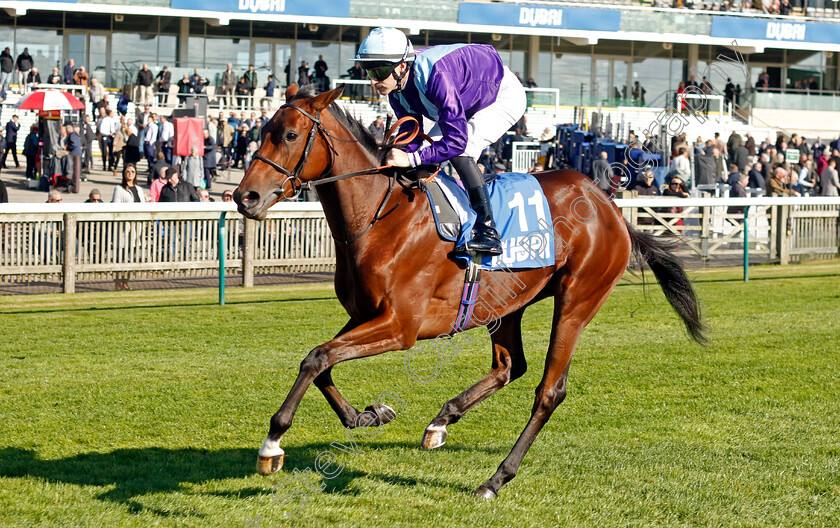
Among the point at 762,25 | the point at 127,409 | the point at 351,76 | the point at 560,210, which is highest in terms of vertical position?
the point at 762,25

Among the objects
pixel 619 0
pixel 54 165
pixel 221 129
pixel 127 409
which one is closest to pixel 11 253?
pixel 127 409

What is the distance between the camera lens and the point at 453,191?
4.46 metres

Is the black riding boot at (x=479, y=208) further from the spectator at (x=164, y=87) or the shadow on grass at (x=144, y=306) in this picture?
the spectator at (x=164, y=87)

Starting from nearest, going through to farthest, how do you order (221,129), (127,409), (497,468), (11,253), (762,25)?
1. (497,468)
2. (127,409)
3. (11,253)
4. (221,129)
5. (762,25)

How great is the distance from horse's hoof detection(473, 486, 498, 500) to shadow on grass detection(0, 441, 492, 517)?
116 millimetres

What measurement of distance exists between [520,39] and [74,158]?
62.4ft

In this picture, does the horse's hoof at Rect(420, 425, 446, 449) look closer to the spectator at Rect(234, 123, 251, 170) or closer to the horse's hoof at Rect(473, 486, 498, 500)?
the horse's hoof at Rect(473, 486, 498, 500)

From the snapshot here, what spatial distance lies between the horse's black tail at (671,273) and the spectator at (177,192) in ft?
24.9

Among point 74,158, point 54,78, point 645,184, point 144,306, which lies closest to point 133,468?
point 144,306

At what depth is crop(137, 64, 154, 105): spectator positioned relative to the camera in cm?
2334

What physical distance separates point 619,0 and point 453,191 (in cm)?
3019

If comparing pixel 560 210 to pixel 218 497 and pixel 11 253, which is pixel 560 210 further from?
pixel 11 253

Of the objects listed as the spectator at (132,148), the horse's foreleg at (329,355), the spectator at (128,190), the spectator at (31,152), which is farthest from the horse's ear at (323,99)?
the spectator at (31,152)

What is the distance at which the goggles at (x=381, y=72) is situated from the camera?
13.6ft
